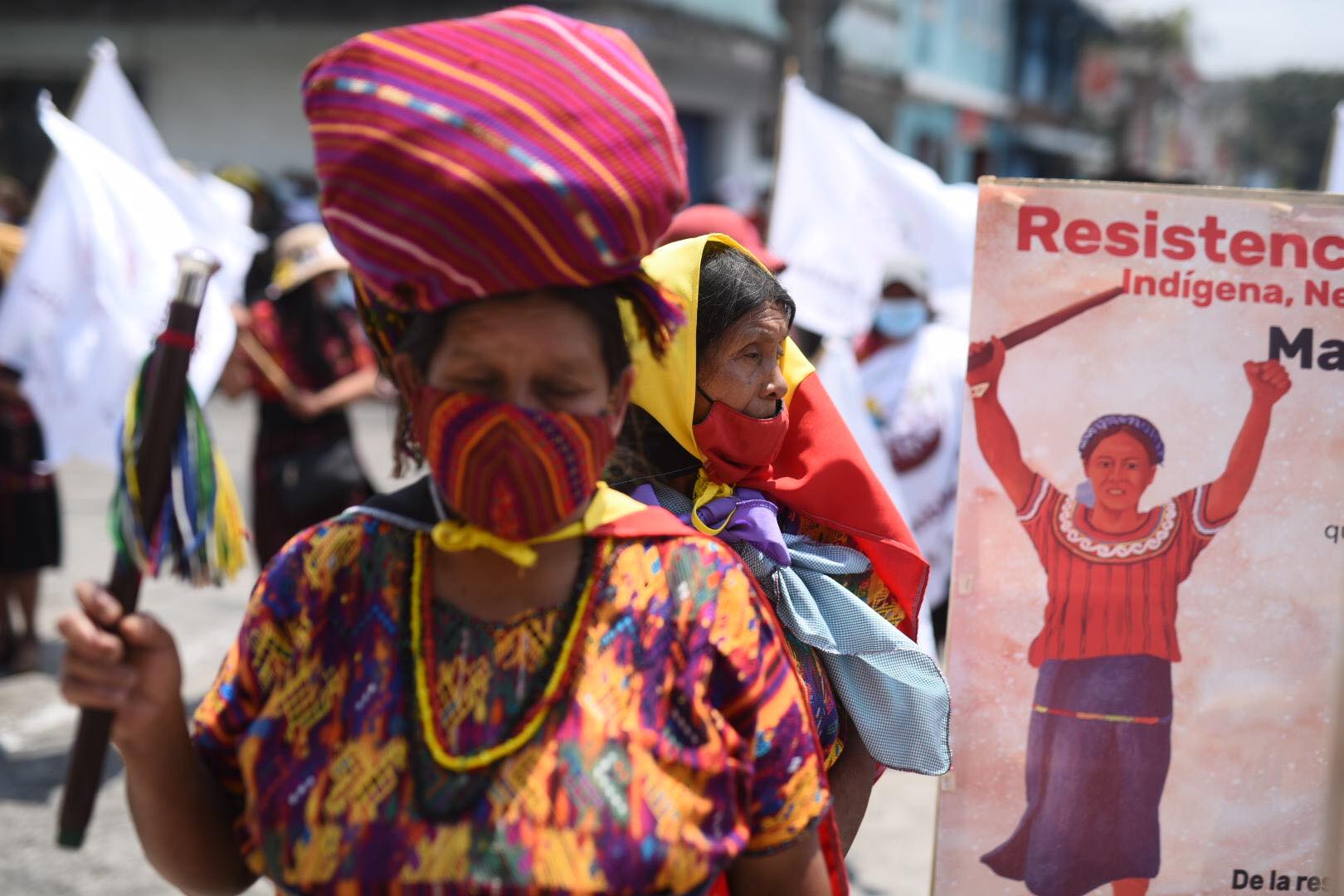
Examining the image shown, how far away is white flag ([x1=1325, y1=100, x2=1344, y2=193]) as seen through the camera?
15.7ft

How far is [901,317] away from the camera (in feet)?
18.4

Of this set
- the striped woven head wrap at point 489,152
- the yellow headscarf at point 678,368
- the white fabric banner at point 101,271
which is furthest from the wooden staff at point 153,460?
the white fabric banner at point 101,271

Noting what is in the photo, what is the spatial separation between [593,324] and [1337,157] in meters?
4.42

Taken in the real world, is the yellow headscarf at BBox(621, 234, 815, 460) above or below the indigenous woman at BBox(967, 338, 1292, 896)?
above

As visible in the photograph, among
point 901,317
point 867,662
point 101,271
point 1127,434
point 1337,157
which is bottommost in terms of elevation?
point 867,662

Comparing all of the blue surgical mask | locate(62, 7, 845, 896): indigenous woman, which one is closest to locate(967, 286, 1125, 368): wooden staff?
locate(62, 7, 845, 896): indigenous woman

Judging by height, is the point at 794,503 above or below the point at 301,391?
below

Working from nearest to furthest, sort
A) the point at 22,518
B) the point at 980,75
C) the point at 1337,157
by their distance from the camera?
the point at 1337,157 < the point at 22,518 < the point at 980,75

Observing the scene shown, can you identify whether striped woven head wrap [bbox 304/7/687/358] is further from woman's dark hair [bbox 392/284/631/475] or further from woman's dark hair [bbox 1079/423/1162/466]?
woman's dark hair [bbox 1079/423/1162/466]

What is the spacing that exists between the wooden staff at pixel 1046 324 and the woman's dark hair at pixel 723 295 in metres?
0.43

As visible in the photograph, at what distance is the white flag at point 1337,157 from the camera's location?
4793 millimetres

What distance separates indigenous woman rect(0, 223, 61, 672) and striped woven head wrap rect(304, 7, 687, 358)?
5.16m

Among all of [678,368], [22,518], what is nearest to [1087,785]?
[678,368]

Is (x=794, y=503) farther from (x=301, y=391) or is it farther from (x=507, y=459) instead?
(x=301, y=391)
